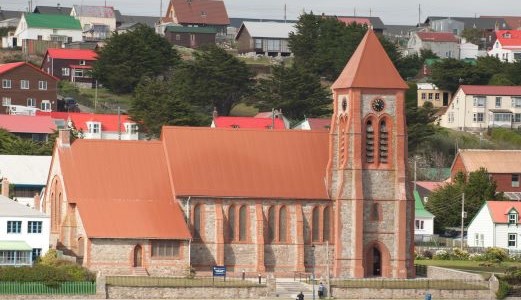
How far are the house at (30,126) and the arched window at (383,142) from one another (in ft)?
149

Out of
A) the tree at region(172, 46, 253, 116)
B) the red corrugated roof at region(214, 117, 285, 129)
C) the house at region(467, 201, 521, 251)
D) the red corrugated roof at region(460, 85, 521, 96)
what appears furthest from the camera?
the red corrugated roof at region(460, 85, 521, 96)

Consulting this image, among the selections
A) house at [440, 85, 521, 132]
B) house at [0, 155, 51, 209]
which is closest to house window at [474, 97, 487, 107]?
house at [440, 85, 521, 132]

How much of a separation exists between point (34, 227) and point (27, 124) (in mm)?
49179

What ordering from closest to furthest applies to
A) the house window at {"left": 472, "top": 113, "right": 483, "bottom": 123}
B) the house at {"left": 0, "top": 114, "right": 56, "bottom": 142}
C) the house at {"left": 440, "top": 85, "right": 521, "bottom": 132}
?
the house at {"left": 0, "top": 114, "right": 56, "bottom": 142} < the house at {"left": 440, "top": 85, "right": 521, "bottom": 132} < the house window at {"left": 472, "top": 113, "right": 483, "bottom": 123}

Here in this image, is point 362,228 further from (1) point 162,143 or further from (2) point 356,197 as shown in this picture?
(1) point 162,143

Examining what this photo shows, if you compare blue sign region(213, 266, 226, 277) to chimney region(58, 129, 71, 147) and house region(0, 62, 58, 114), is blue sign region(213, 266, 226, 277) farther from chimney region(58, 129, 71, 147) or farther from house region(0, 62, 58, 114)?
house region(0, 62, 58, 114)

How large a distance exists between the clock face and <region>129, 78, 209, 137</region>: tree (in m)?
40.3

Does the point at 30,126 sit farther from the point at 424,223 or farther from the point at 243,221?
the point at 243,221

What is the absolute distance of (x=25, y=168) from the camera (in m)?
125

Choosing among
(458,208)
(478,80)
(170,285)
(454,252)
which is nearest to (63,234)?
(170,285)

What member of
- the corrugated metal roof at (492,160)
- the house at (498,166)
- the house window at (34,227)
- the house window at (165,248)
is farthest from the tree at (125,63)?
the house window at (34,227)

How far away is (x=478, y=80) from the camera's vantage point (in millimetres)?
181000

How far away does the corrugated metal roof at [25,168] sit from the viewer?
124m

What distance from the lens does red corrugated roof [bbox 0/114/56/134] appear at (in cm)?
14725
